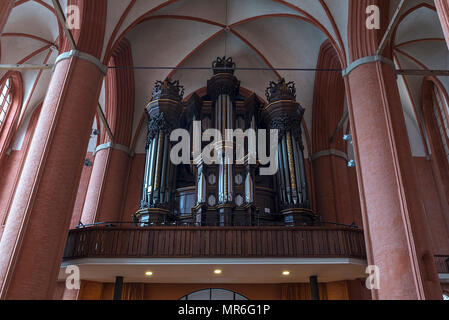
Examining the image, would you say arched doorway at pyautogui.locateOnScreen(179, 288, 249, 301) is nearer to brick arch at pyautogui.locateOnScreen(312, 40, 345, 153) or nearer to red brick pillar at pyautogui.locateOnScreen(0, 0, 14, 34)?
brick arch at pyautogui.locateOnScreen(312, 40, 345, 153)

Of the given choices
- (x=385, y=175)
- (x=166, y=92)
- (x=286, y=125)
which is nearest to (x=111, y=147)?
(x=166, y=92)

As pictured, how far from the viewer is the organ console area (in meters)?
11.1

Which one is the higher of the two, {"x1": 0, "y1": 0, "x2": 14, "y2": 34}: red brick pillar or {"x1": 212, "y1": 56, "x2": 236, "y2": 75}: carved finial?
{"x1": 212, "y1": 56, "x2": 236, "y2": 75}: carved finial

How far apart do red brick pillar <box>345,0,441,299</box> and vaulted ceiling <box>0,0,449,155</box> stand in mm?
1751

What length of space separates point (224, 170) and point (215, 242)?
8.23 ft

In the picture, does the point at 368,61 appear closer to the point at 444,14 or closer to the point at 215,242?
the point at 444,14

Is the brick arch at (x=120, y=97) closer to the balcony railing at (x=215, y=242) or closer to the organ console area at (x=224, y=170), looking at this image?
the organ console area at (x=224, y=170)

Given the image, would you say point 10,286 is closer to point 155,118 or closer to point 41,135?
point 41,135

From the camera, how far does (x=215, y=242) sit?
981 centimetres

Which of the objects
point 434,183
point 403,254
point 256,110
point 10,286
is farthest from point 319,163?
point 10,286

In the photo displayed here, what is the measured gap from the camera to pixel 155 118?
42.3ft

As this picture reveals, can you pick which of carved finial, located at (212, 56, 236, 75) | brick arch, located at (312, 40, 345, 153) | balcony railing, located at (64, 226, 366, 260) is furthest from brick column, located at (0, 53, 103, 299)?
brick arch, located at (312, 40, 345, 153)

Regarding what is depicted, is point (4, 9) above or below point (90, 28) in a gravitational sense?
below

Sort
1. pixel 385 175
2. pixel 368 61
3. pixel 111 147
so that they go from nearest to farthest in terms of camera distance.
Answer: pixel 385 175
pixel 368 61
pixel 111 147
